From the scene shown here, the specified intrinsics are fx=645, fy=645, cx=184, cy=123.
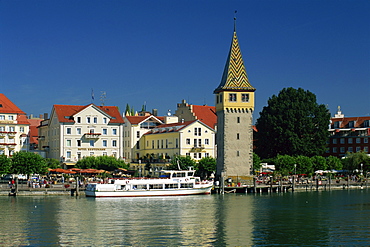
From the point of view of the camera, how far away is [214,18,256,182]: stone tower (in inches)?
3258

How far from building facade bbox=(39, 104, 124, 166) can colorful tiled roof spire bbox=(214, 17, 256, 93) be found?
2020 cm

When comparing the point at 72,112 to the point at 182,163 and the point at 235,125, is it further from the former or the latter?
the point at 235,125

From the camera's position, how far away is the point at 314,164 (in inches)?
3684

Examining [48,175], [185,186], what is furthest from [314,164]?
[48,175]

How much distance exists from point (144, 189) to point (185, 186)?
16.9ft

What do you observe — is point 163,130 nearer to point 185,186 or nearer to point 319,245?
point 185,186

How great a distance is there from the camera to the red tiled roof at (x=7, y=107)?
9406 cm

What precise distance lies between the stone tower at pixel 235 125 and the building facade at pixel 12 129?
3023 centimetres

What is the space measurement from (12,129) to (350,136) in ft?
192

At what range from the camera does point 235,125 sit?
274 feet

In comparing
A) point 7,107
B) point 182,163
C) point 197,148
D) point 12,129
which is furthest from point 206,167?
point 7,107

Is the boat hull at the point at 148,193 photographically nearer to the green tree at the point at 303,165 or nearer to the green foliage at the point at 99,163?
the green foliage at the point at 99,163

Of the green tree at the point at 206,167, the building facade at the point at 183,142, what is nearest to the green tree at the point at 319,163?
the building facade at the point at 183,142

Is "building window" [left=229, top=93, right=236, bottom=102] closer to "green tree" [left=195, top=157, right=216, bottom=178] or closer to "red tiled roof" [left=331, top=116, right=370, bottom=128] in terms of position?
"green tree" [left=195, top=157, right=216, bottom=178]
